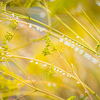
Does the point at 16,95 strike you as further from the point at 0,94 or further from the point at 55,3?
the point at 55,3

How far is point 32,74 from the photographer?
507 millimetres

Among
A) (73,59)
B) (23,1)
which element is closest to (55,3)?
(23,1)

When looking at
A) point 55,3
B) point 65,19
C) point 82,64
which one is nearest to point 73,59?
point 82,64

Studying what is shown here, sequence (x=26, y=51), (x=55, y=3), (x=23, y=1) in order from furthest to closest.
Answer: (x=26, y=51) < (x=23, y=1) < (x=55, y=3)

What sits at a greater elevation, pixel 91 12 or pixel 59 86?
pixel 91 12

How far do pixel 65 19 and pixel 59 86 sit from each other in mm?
244

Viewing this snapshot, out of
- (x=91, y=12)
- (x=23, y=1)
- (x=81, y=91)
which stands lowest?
(x=81, y=91)

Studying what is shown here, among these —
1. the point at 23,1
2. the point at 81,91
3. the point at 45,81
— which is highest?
the point at 23,1

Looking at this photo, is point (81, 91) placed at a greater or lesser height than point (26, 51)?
lesser

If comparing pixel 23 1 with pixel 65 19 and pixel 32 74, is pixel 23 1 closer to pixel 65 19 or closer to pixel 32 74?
pixel 65 19

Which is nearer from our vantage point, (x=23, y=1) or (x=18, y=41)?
(x=23, y=1)

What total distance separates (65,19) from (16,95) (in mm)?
316

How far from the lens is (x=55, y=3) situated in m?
0.31

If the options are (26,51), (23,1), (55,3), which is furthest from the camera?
(26,51)
